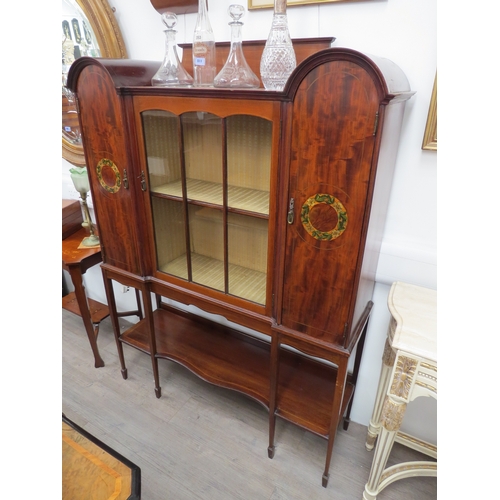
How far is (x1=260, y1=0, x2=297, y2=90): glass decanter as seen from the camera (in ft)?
3.39

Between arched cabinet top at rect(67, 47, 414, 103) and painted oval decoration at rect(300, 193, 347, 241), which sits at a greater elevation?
arched cabinet top at rect(67, 47, 414, 103)

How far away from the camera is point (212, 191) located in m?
1.28

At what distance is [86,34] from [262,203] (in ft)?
4.50

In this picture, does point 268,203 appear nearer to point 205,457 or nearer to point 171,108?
point 171,108

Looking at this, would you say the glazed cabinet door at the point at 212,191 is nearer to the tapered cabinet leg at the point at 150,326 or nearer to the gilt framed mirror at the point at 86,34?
the tapered cabinet leg at the point at 150,326

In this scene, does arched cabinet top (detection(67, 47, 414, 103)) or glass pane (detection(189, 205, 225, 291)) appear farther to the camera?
glass pane (detection(189, 205, 225, 291))

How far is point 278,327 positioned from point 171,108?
2.79ft

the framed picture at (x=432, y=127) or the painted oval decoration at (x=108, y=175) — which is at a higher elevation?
the framed picture at (x=432, y=127)

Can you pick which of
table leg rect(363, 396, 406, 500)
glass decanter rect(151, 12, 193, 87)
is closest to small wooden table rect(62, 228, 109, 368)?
glass decanter rect(151, 12, 193, 87)

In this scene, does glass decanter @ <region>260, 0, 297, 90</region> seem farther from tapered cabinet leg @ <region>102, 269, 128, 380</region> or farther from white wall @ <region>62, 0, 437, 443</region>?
tapered cabinet leg @ <region>102, 269, 128, 380</region>

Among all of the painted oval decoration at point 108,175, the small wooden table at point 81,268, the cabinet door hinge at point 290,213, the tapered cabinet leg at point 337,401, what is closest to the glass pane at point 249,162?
the cabinet door hinge at point 290,213

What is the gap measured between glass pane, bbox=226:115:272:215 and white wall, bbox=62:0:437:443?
45 cm

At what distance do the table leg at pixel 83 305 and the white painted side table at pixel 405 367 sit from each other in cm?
155

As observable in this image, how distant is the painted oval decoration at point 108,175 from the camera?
1.37 m
